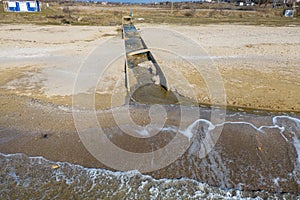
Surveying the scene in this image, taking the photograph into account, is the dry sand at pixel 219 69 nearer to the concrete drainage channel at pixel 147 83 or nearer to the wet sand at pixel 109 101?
the wet sand at pixel 109 101

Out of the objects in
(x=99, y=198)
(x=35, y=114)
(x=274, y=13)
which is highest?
(x=274, y=13)

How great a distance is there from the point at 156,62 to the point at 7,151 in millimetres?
6901

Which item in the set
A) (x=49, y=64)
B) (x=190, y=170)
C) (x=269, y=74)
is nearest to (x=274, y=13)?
(x=269, y=74)

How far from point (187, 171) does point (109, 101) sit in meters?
3.29

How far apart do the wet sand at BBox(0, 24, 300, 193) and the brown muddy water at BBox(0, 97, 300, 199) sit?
30 mm

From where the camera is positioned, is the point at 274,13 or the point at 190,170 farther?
the point at 274,13

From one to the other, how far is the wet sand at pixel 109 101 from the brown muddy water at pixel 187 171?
0.03 meters

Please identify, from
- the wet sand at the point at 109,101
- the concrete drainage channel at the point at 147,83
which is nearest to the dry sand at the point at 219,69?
the wet sand at the point at 109,101

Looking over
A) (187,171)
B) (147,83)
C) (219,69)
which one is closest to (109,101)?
(147,83)

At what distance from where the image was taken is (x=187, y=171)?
13.6ft

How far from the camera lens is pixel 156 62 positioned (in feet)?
33.1

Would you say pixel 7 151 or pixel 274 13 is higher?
pixel 274 13

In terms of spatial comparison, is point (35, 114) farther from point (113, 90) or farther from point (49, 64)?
point (49, 64)

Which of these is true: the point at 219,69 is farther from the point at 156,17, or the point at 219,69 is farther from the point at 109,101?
the point at 156,17
